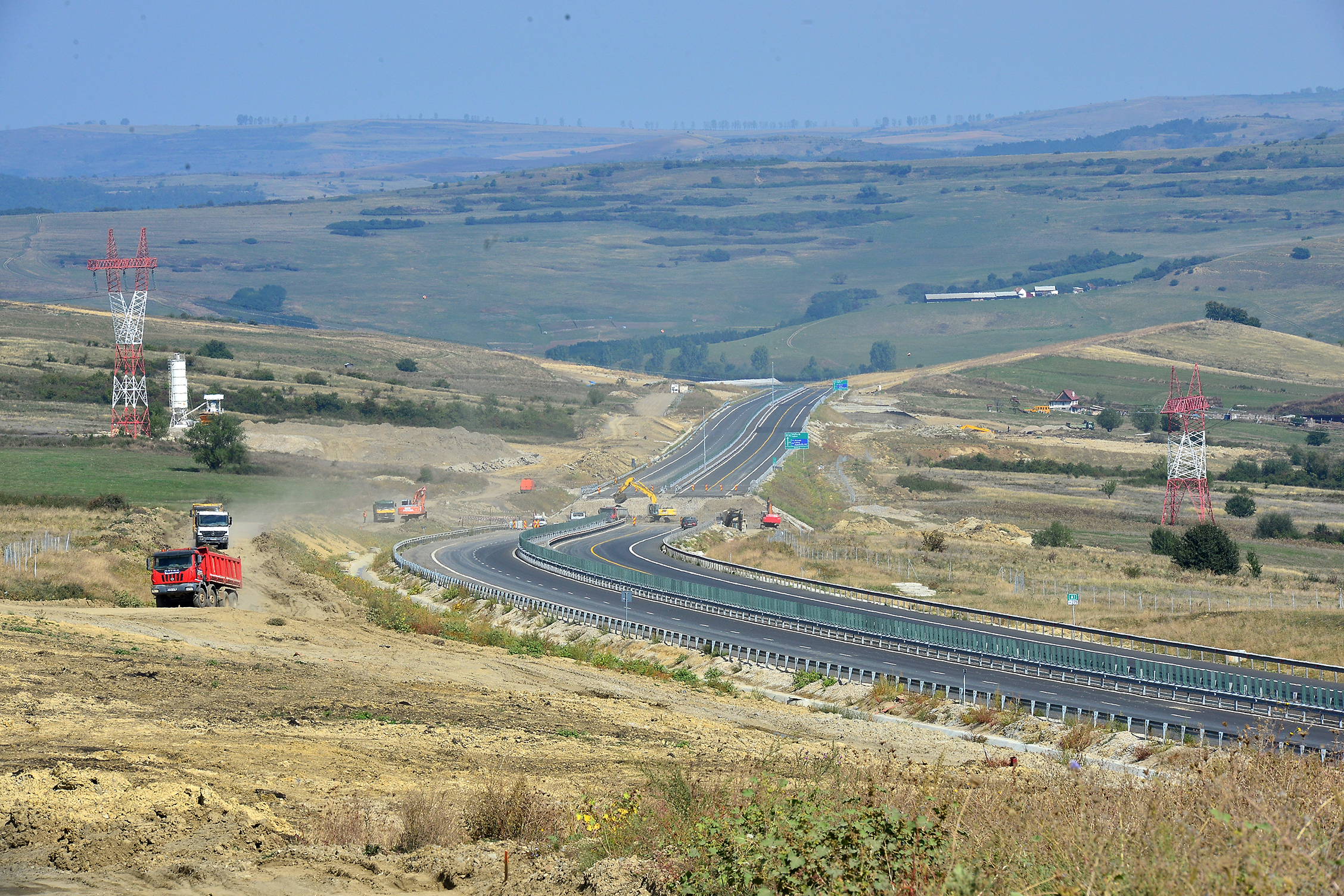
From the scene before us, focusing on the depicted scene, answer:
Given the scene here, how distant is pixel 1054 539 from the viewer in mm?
98625

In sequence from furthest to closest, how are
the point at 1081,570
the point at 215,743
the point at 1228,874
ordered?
the point at 1081,570
the point at 215,743
the point at 1228,874

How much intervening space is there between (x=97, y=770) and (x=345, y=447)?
11524 centimetres

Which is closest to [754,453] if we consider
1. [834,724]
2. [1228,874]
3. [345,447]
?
[345,447]

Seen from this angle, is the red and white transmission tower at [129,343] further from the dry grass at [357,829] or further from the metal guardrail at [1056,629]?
the dry grass at [357,829]

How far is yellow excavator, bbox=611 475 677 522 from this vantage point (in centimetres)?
11262

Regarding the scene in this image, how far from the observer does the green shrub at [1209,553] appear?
8088cm

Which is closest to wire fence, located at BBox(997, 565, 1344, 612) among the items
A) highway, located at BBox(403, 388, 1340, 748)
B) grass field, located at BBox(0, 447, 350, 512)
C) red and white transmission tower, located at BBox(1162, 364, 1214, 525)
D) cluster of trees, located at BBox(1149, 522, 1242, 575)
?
cluster of trees, located at BBox(1149, 522, 1242, 575)

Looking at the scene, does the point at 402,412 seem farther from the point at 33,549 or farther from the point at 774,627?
the point at 774,627

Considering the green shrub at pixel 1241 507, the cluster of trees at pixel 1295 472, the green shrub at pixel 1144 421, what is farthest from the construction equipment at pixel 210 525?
the green shrub at pixel 1144 421

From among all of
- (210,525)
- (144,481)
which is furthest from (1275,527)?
(144,481)

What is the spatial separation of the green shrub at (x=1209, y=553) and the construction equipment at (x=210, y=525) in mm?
62854

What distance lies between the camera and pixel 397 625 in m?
46.5

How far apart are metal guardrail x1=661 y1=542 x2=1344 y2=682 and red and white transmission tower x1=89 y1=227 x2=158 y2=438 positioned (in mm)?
68107

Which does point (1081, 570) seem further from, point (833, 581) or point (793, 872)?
point (793, 872)
